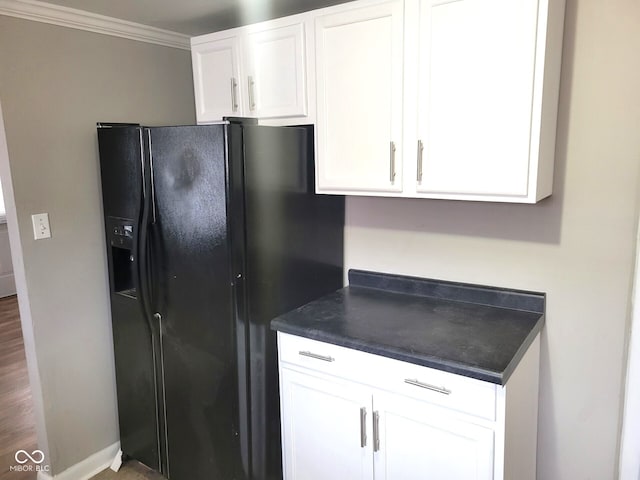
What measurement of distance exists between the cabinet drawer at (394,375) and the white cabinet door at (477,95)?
2.05 feet

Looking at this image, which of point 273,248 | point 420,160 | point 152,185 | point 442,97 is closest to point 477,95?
point 442,97

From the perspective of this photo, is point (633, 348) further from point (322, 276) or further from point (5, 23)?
point (5, 23)

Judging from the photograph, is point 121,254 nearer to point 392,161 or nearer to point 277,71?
point 277,71

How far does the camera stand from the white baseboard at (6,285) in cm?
513

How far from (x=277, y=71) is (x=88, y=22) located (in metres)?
0.90

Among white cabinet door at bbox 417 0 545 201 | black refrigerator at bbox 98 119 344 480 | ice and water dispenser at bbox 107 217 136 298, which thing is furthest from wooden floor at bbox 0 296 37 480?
white cabinet door at bbox 417 0 545 201

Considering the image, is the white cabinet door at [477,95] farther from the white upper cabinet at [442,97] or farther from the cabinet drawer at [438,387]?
the cabinet drawer at [438,387]

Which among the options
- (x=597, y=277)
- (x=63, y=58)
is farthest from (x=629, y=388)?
(x=63, y=58)

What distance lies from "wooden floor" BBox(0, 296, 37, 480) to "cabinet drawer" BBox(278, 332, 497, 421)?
5.38 feet

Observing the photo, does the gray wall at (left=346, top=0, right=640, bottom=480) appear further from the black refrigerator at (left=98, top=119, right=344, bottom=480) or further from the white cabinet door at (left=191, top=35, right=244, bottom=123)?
the white cabinet door at (left=191, top=35, right=244, bottom=123)

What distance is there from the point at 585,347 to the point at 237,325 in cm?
132

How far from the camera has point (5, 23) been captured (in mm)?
1891

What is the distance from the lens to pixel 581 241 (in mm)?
1725

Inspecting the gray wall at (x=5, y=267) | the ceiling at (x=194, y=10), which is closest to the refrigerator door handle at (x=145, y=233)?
the ceiling at (x=194, y=10)
